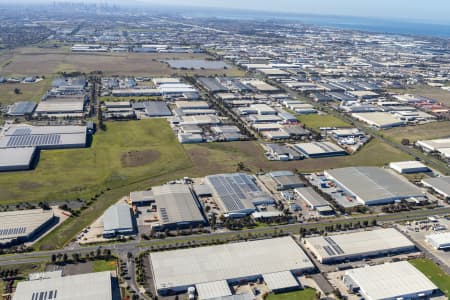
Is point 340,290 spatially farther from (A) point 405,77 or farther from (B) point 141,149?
(A) point 405,77

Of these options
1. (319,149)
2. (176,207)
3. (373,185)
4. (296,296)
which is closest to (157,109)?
(319,149)

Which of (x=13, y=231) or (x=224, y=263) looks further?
(x=13, y=231)

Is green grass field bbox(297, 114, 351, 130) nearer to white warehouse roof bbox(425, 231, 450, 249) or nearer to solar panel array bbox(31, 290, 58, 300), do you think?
white warehouse roof bbox(425, 231, 450, 249)

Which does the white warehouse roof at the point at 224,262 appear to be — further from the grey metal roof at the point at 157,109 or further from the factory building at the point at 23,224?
the grey metal roof at the point at 157,109

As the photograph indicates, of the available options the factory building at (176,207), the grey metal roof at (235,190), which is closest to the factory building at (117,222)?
the factory building at (176,207)

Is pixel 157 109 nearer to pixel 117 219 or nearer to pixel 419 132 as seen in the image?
pixel 117 219

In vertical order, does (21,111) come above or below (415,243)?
above

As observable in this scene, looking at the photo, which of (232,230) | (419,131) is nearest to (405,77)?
(419,131)
